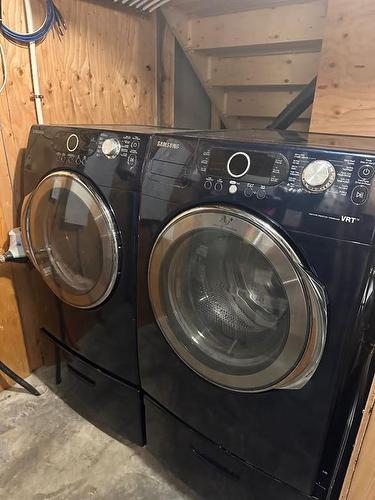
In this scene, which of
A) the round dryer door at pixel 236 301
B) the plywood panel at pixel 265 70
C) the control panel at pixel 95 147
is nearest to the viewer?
the round dryer door at pixel 236 301

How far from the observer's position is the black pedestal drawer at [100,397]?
4.61ft

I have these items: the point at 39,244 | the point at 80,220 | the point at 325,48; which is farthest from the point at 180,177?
the point at 325,48

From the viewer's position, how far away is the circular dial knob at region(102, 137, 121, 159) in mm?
1158

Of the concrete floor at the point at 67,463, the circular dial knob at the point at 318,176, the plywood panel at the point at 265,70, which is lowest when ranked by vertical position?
the concrete floor at the point at 67,463

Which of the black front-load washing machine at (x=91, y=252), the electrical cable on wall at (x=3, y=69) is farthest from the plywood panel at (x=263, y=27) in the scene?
the electrical cable on wall at (x=3, y=69)

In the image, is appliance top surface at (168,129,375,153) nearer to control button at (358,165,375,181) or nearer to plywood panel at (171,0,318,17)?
control button at (358,165,375,181)

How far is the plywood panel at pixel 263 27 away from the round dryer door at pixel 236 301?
46.4 inches

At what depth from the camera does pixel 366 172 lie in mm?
748

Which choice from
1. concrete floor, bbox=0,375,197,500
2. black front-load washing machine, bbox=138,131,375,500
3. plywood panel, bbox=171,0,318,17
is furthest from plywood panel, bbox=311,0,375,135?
concrete floor, bbox=0,375,197,500

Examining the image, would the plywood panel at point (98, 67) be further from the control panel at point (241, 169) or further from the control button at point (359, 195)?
the control button at point (359, 195)

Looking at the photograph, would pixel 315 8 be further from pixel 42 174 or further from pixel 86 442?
pixel 86 442

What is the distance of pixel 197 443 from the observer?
4.01ft

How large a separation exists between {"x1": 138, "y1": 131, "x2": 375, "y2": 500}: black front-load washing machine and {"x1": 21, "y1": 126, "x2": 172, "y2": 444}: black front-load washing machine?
0.26 ft

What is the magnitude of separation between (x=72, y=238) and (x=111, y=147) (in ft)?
1.26
